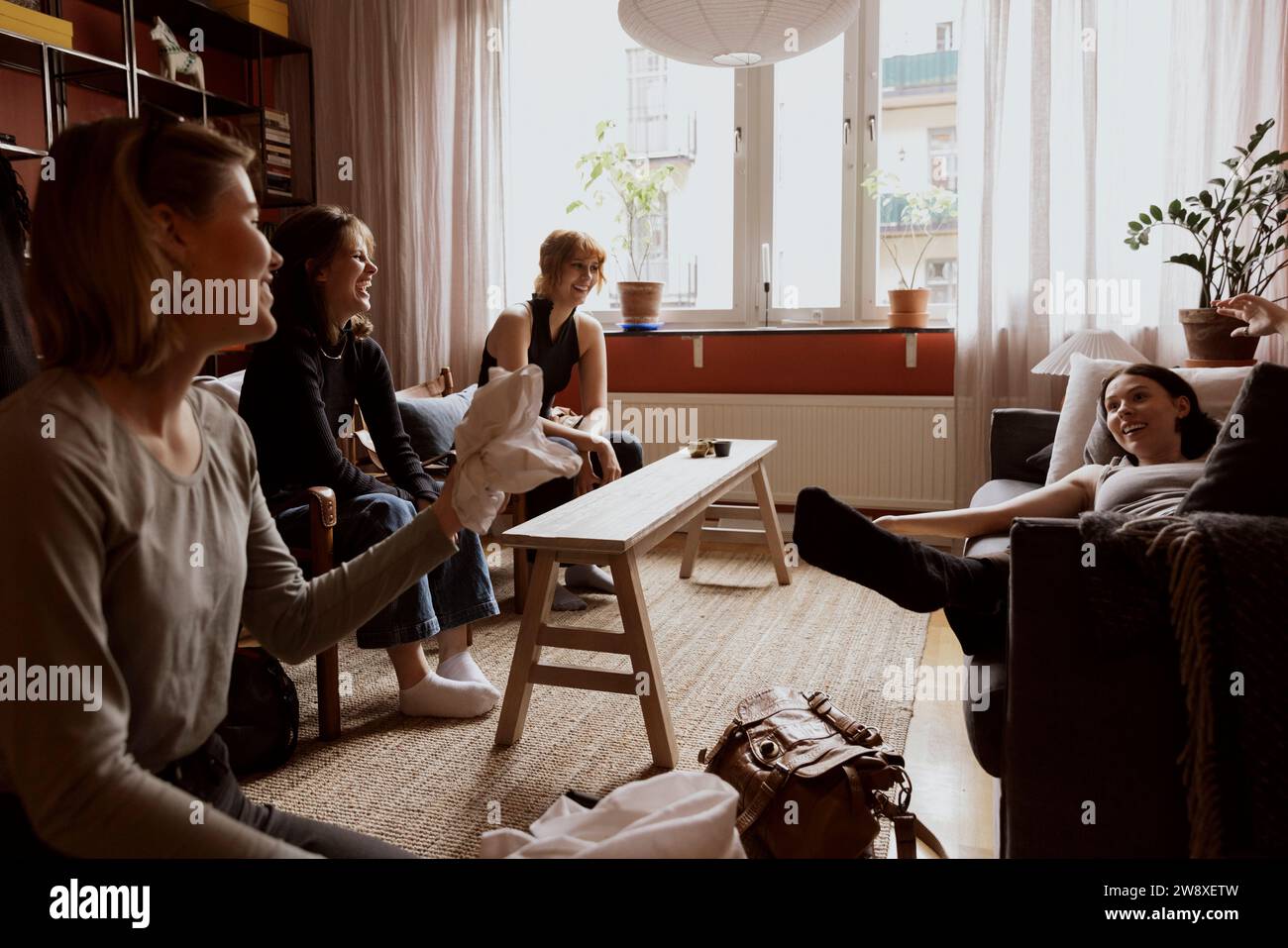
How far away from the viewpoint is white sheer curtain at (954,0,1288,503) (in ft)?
11.1

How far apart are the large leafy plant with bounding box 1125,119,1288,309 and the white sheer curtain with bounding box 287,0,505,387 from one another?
107 inches

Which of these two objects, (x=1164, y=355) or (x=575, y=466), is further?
(x=1164, y=355)

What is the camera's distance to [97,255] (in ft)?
2.61

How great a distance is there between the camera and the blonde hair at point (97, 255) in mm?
794

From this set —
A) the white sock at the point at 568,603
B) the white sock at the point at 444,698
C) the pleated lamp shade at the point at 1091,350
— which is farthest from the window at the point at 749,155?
the white sock at the point at 444,698

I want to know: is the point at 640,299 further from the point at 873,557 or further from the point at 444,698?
the point at 873,557

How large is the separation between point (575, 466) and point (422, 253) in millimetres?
3720

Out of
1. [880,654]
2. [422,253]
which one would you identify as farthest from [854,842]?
[422,253]

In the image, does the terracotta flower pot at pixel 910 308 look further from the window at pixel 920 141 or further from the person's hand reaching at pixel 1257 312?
the person's hand reaching at pixel 1257 312

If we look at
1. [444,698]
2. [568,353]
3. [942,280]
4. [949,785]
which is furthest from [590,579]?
[942,280]

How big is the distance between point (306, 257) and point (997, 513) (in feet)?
5.91

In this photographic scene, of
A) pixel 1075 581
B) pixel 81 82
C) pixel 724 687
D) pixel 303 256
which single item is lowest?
pixel 724 687

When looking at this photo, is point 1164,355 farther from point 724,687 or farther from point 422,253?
point 422,253
